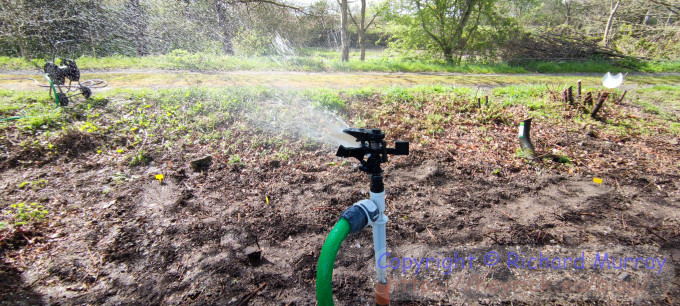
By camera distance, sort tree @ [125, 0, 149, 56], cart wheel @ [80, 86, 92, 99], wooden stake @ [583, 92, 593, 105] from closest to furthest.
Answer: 1. cart wheel @ [80, 86, 92, 99]
2. wooden stake @ [583, 92, 593, 105]
3. tree @ [125, 0, 149, 56]

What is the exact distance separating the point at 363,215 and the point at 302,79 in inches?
264

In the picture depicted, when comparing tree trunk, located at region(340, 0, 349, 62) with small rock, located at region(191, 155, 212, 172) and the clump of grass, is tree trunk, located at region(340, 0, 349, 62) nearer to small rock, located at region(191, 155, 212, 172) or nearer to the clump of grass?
the clump of grass

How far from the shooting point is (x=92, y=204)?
115 inches

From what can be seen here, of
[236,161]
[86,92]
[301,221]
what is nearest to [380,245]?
[301,221]

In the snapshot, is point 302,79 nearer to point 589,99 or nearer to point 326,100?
point 326,100

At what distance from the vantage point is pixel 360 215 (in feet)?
4.22

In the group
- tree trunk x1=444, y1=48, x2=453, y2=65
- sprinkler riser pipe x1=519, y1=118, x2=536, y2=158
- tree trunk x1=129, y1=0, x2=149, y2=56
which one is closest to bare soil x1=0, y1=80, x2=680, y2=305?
sprinkler riser pipe x1=519, y1=118, x2=536, y2=158

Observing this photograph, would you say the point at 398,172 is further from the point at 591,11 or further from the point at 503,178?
the point at 591,11

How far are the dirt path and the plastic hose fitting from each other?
540 cm

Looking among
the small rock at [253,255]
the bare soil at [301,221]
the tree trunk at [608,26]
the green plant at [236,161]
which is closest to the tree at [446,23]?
the tree trunk at [608,26]

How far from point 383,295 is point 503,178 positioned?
259cm

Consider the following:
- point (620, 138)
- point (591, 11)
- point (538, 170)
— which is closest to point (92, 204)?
point (538, 170)

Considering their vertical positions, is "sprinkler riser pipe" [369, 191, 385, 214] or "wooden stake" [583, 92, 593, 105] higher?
"wooden stake" [583, 92, 593, 105]

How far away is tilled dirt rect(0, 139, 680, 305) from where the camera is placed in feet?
6.62
